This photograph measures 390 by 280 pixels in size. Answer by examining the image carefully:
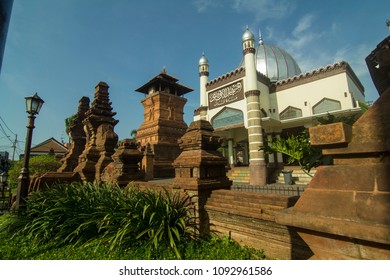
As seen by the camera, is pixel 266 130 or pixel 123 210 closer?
pixel 123 210

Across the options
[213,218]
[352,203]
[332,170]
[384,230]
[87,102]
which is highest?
[87,102]

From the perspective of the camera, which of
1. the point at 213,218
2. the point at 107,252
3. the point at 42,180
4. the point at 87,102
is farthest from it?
the point at 87,102

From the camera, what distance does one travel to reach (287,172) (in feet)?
47.3

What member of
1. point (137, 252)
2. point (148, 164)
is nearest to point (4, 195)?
point (148, 164)

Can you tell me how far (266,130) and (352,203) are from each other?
1969cm

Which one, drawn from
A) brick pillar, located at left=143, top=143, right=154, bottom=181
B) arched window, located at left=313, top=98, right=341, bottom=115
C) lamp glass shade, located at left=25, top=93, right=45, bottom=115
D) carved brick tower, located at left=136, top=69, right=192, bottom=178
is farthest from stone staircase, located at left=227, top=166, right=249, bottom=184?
lamp glass shade, located at left=25, top=93, right=45, bottom=115

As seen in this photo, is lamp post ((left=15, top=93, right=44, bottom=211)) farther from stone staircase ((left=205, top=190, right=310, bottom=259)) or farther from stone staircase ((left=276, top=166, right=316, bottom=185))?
stone staircase ((left=276, top=166, right=316, bottom=185))

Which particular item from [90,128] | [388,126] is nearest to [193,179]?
[388,126]

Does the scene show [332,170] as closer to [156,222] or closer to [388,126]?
[388,126]

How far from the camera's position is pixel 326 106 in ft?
54.4

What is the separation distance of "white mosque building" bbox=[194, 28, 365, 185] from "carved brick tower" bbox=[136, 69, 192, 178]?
→ 3118 millimetres

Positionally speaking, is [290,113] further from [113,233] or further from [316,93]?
[113,233]

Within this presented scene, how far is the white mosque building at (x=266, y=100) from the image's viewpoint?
16.0 m

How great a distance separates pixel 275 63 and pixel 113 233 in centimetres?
2592
